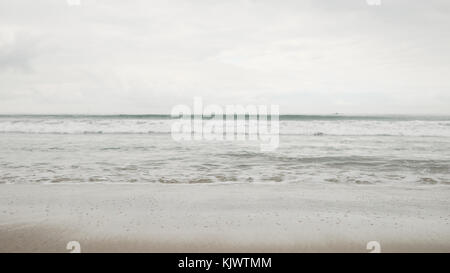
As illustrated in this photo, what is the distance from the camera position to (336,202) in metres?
5.39

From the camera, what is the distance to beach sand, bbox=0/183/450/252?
3.74 metres

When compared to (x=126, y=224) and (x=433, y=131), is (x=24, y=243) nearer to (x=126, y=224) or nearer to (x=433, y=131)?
(x=126, y=224)

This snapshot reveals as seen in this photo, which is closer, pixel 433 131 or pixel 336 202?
pixel 336 202

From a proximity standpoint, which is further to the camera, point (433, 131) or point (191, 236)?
point (433, 131)

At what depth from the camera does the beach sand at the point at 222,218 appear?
12.3 feet

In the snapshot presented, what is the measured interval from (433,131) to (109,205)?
80.8ft

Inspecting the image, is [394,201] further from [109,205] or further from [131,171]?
[131,171]

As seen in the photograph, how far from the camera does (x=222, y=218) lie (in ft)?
15.0
